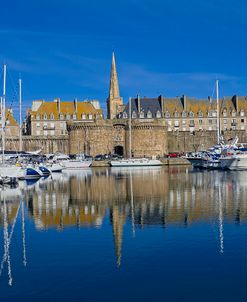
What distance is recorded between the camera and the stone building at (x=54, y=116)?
8394cm

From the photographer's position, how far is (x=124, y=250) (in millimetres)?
13258

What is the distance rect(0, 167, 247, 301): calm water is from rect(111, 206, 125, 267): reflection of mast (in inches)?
1.0

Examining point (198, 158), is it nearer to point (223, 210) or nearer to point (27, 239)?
point (223, 210)

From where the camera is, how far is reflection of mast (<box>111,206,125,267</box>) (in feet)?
43.5

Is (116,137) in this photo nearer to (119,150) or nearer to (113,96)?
(119,150)

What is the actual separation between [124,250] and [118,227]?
11.0 ft

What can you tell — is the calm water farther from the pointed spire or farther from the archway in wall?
the pointed spire

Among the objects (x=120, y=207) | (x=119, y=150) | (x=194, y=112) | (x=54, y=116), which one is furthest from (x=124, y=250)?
(x=194, y=112)

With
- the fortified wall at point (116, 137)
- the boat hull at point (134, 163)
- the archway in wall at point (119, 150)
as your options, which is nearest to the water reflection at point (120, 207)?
the boat hull at point (134, 163)

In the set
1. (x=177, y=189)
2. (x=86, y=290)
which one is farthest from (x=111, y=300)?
(x=177, y=189)

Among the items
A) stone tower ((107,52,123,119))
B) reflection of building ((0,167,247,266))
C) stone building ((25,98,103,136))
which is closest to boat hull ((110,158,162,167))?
stone building ((25,98,103,136))

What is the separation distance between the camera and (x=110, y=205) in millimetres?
22234

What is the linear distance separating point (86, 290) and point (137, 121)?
6489 cm

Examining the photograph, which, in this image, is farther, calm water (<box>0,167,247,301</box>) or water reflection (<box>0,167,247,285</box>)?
water reflection (<box>0,167,247,285</box>)
